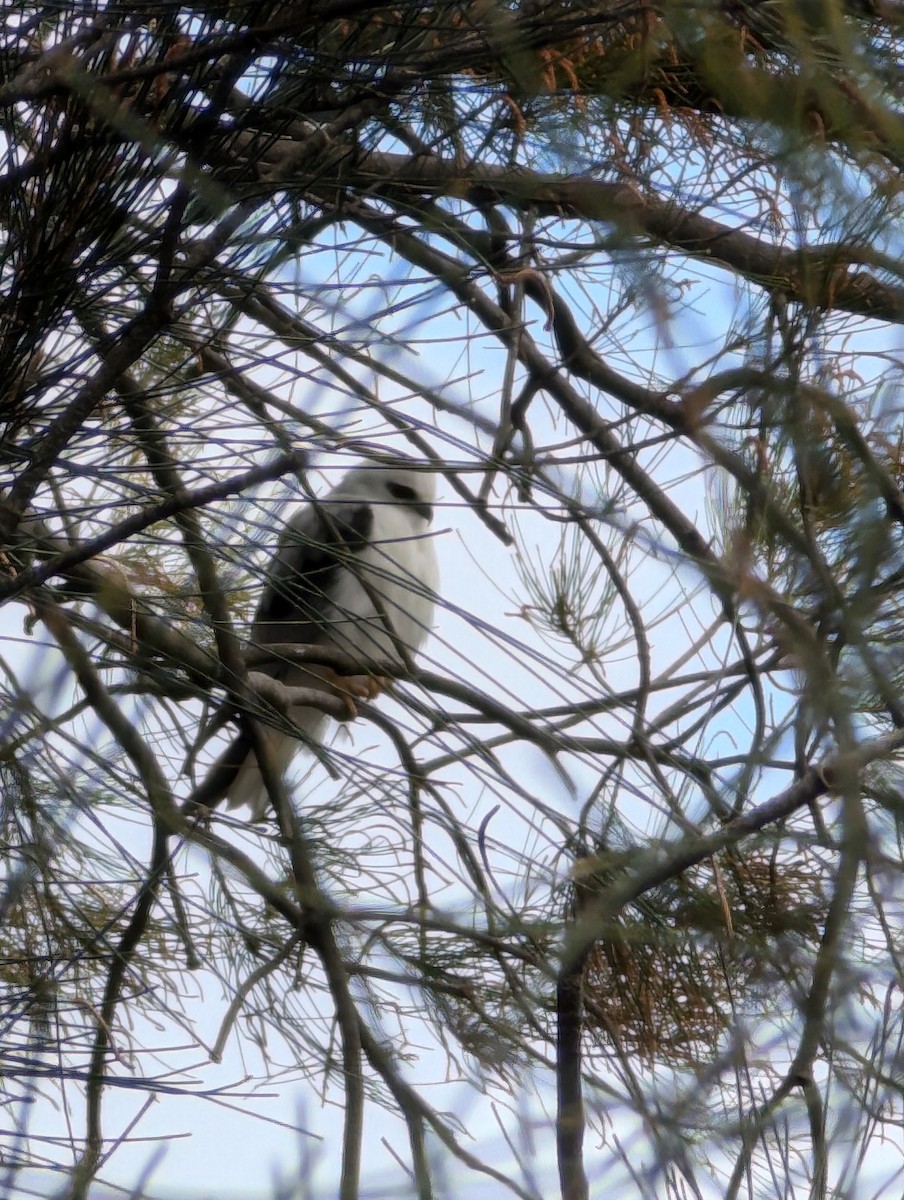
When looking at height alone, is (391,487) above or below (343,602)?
above

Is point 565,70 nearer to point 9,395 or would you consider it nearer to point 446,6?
point 446,6

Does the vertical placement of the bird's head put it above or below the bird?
above

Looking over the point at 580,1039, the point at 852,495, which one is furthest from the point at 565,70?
the point at 580,1039

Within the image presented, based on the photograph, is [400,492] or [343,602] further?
[400,492]

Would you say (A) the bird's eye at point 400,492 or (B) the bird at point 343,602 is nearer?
(B) the bird at point 343,602

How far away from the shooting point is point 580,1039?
1729mm

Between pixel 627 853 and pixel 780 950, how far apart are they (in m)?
0.18

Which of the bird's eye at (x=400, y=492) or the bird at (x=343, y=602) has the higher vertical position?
the bird's eye at (x=400, y=492)

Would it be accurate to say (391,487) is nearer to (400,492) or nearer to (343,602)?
(400,492)

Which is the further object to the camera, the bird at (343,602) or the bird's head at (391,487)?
the bird's head at (391,487)

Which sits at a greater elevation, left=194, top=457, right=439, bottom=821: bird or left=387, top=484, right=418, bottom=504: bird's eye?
left=387, top=484, right=418, bottom=504: bird's eye

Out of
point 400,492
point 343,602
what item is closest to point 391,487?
point 400,492

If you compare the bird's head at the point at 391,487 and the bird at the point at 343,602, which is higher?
the bird's head at the point at 391,487

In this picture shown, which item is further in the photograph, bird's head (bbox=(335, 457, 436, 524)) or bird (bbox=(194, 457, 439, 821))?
bird's head (bbox=(335, 457, 436, 524))
